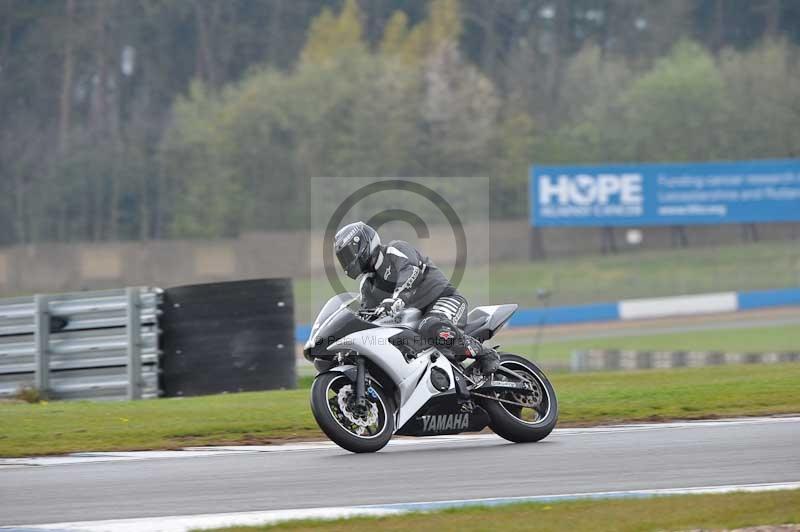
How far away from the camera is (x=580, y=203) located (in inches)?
2154

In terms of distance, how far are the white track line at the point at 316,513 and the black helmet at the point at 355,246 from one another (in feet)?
8.63

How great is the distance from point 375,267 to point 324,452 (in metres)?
1.50

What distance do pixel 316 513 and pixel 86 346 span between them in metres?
8.60

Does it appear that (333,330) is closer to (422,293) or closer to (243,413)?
(422,293)

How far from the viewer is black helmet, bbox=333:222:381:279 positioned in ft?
30.6

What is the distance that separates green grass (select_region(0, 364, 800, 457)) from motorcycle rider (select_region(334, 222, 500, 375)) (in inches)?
80.6

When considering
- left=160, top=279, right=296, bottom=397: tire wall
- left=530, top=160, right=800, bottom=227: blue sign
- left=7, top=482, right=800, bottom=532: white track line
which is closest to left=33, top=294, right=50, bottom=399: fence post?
left=160, top=279, right=296, bottom=397: tire wall

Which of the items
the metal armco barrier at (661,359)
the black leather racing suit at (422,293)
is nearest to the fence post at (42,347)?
the black leather racing suit at (422,293)

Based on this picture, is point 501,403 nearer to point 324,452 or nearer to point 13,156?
point 324,452

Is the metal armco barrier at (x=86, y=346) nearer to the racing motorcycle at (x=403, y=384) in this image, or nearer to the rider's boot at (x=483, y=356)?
the racing motorcycle at (x=403, y=384)

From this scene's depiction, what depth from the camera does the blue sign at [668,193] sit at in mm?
53594

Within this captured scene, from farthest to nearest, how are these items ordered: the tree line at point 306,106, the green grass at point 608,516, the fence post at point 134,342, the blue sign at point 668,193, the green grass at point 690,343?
the tree line at point 306,106, the blue sign at point 668,193, the green grass at point 690,343, the fence post at point 134,342, the green grass at point 608,516

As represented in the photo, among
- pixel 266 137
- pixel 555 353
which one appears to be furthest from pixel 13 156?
pixel 555 353

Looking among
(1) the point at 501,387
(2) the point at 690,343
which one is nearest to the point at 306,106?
(2) the point at 690,343
